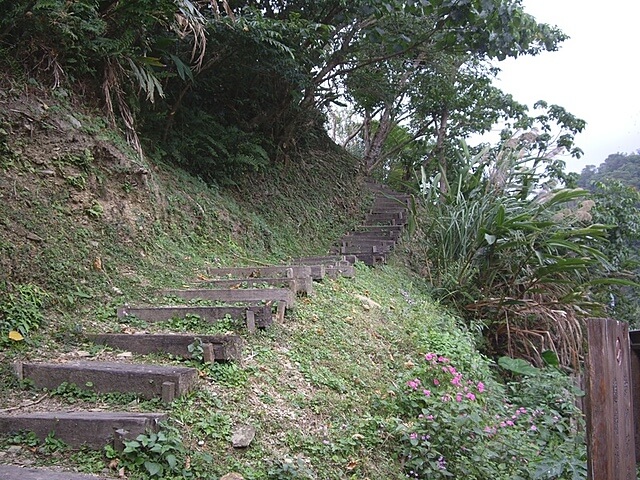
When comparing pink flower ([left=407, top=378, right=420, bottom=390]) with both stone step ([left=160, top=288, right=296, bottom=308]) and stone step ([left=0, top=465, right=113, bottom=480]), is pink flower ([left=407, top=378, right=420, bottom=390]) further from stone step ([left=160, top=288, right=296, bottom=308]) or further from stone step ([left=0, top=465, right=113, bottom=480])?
stone step ([left=0, top=465, right=113, bottom=480])

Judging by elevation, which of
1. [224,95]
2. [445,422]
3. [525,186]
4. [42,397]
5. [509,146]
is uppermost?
[224,95]

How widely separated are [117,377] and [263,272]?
2378 millimetres

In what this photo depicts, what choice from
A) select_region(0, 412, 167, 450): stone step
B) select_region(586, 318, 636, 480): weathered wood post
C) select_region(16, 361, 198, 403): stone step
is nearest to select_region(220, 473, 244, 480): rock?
select_region(0, 412, 167, 450): stone step

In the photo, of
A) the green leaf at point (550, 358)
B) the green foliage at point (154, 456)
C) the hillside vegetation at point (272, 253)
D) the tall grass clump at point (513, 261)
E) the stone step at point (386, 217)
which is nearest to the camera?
the green foliage at point (154, 456)

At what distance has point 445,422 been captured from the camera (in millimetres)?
3057

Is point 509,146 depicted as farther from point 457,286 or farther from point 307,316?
point 307,316

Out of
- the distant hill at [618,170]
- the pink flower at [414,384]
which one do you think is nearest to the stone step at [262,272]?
the pink flower at [414,384]

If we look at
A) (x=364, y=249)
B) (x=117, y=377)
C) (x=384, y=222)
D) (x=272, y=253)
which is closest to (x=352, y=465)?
(x=117, y=377)

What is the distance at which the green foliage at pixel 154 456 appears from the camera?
2221mm

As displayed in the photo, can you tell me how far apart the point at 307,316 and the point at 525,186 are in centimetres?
540

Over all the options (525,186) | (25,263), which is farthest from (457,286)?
(25,263)

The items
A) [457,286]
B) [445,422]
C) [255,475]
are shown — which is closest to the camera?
[255,475]

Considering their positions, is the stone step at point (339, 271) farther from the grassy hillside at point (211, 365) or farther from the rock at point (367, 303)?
the rock at point (367, 303)

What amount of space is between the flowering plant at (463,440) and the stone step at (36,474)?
1624mm
